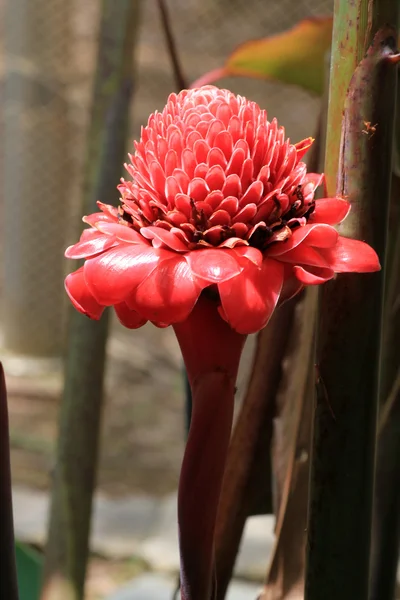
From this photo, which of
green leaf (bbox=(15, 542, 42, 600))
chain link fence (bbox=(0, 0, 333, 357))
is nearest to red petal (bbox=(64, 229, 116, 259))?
green leaf (bbox=(15, 542, 42, 600))

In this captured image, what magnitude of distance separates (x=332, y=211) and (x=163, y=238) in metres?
0.05

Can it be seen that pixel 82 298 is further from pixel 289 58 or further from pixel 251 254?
pixel 289 58

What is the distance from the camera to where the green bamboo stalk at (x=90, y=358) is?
0.40 metres

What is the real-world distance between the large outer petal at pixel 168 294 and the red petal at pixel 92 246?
0.9 inches

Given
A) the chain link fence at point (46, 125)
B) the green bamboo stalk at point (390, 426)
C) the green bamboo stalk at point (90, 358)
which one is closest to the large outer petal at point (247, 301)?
the green bamboo stalk at point (390, 426)

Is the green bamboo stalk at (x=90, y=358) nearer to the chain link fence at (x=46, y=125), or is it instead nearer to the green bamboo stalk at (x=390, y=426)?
the green bamboo stalk at (x=390, y=426)

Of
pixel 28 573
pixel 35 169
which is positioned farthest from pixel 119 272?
pixel 35 169

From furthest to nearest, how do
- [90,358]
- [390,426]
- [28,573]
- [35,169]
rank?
1. [35,169]
2. [28,573]
3. [90,358]
4. [390,426]

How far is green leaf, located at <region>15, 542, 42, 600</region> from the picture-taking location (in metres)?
0.55

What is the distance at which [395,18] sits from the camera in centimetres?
20

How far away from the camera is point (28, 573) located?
56 cm

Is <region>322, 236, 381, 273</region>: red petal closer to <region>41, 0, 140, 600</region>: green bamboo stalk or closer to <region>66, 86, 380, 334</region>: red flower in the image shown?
<region>66, 86, 380, 334</region>: red flower

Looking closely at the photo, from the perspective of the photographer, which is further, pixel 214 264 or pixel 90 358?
pixel 90 358

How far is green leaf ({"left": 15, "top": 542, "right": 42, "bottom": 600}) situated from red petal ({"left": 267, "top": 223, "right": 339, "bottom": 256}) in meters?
0.47
